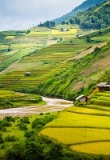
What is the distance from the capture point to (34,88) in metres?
112

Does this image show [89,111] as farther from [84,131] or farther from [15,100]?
[15,100]

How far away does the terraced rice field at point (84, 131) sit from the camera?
34.4 meters

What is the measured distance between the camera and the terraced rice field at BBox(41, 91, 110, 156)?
34.4m

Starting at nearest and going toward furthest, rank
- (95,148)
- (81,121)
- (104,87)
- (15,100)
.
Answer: (95,148) → (81,121) → (104,87) → (15,100)

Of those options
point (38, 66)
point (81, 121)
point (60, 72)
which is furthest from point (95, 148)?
point (38, 66)

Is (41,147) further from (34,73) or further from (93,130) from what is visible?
(34,73)

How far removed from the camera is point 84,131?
39188 mm

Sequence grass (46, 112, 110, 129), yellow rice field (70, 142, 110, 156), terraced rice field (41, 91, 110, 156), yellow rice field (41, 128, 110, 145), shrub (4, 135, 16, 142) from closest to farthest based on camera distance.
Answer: yellow rice field (70, 142, 110, 156) < terraced rice field (41, 91, 110, 156) < yellow rice field (41, 128, 110, 145) < grass (46, 112, 110, 129) < shrub (4, 135, 16, 142)

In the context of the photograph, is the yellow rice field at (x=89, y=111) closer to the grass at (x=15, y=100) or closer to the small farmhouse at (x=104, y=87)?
the small farmhouse at (x=104, y=87)

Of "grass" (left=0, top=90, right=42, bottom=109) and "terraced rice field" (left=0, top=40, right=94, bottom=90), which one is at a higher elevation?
"terraced rice field" (left=0, top=40, right=94, bottom=90)

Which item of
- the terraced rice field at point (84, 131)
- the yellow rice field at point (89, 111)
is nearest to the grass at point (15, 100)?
the yellow rice field at point (89, 111)

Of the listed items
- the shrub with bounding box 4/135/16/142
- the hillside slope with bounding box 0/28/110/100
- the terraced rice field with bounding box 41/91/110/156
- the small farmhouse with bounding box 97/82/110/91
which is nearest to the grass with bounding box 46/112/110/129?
the terraced rice field with bounding box 41/91/110/156

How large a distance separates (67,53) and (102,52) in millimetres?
39364

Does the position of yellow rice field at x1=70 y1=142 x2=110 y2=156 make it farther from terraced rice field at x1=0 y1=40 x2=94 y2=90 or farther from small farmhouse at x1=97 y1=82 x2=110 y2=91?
terraced rice field at x1=0 y1=40 x2=94 y2=90
